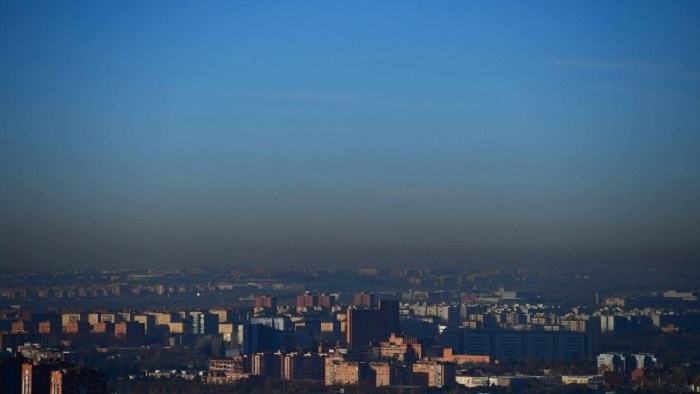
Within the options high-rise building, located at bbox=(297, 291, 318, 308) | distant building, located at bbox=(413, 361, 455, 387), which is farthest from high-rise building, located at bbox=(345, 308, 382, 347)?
distant building, located at bbox=(413, 361, 455, 387)

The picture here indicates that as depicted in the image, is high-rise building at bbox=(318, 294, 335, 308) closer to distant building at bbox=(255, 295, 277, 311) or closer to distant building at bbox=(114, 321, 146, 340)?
distant building at bbox=(255, 295, 277, 311)

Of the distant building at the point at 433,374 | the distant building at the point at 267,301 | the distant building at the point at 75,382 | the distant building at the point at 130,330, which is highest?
the distant building at the point at 267,301

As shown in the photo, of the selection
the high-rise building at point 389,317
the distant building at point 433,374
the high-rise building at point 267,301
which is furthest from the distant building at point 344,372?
the high-rise building at point 267,301

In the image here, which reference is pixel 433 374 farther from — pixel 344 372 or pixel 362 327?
pixel 362 327

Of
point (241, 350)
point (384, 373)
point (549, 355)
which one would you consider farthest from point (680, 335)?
point (241, 350)

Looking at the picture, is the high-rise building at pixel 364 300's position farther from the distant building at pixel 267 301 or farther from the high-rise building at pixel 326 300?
the distant building at pixel 267 301

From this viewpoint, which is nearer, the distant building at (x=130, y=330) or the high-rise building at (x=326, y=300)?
the distant building at (x=130, y=330)

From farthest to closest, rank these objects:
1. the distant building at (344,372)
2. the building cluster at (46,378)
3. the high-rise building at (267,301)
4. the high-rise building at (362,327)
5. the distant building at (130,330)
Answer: the high-rise building at (267,301) < the high-rise building at (362,327) < the distant building at (130,330) < the distant building at (344,372) < the building cluster at (46,378)

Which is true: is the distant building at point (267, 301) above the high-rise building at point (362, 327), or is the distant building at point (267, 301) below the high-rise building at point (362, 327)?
above

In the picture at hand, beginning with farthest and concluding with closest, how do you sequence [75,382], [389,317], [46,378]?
[389,317], [46,378], [75,382]

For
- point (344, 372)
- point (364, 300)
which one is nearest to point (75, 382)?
point (344, 372)

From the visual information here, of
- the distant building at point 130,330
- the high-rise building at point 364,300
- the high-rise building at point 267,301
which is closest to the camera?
the distant building at point 130,330
